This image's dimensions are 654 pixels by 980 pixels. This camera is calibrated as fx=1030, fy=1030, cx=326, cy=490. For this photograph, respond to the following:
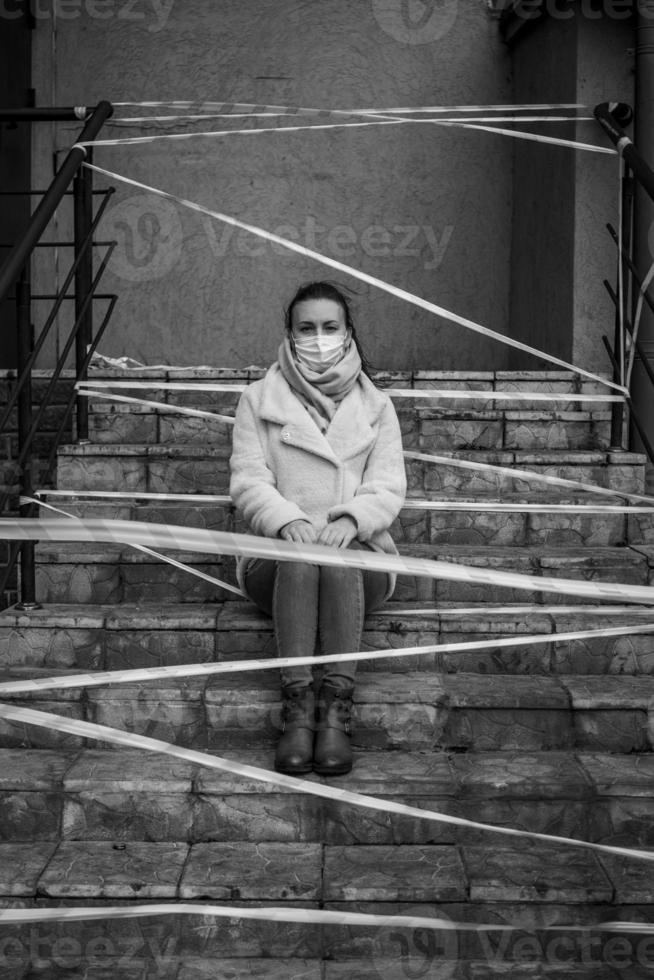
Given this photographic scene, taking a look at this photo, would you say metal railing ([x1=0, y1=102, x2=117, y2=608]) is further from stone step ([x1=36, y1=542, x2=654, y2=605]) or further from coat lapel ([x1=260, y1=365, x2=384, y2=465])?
coat lapel ([x1=260, y1=365, x2=384, y2=465])

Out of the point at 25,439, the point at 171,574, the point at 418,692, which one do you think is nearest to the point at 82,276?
the point at 25,439

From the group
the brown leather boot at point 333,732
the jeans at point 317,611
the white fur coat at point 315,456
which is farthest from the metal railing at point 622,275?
the brown leather boot at point 333,732

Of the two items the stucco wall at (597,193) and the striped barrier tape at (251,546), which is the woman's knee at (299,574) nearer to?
the striped barrier tape at (251,546)

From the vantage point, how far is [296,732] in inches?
89.7

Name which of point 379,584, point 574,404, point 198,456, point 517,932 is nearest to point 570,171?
point 574,404

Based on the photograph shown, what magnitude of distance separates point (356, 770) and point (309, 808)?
0.15 metres

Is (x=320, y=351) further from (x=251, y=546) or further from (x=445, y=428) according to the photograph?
(x=251, y=546)

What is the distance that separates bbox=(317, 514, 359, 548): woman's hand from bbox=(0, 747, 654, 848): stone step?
1.78 feet

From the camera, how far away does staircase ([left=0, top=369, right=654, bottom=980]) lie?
1944mm

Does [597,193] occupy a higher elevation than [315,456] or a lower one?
higher

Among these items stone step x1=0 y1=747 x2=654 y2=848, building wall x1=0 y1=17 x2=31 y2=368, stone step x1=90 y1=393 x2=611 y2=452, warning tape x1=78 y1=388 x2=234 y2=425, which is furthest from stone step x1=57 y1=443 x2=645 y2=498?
building wall x1=0 y1=17 x2=31 y2=368

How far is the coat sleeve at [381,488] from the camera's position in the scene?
2531 mm

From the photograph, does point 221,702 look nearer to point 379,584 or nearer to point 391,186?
point 379,584

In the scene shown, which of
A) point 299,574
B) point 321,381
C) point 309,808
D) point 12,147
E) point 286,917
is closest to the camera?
point 286,917
